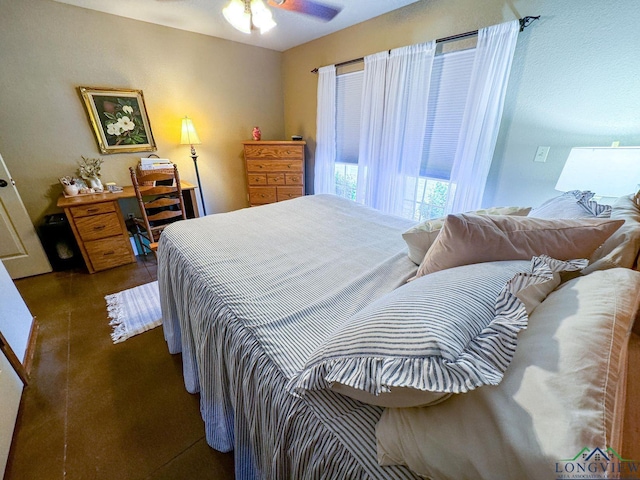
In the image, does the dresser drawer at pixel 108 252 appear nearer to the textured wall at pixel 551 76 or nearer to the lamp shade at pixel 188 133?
the lamp shade at pixel 188 133

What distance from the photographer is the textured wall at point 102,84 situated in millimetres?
2184

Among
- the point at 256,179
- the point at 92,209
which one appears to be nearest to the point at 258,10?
the point at 256,179

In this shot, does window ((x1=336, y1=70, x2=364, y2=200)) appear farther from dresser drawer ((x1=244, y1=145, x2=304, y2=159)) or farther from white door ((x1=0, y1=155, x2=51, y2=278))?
white door ((x1=0, y1=155, x2=51, y2=278))

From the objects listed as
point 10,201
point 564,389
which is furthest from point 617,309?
point 10,201

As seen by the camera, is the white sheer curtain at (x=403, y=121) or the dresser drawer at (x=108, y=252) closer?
the white sheer curtain at (x=403, y=121)

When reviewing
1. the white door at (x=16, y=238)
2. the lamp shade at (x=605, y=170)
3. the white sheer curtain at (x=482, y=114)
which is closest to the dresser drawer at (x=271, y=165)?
the white sheer curtain at (x=482, y=114)

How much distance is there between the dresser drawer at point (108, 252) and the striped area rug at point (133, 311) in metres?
0.56

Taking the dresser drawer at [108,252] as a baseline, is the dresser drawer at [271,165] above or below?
above

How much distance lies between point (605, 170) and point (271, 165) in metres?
3.00

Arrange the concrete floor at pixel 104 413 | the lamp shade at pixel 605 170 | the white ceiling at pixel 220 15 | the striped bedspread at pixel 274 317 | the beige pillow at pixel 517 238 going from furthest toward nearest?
the white ceiling at pixel 220 15, the lamp shade at pixel 605 170, the concrete floor at pixel 104 413, the beige pillow at pixel 517 238, the striped bedspread at pixel 274 317

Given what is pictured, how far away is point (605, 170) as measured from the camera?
127cm

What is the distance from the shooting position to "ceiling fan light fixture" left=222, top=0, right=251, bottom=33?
4.77 feet

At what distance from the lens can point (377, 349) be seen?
0.48m

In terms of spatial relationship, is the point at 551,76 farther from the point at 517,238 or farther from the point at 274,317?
the point at 274,317
